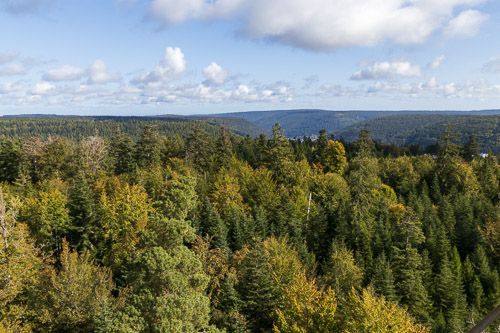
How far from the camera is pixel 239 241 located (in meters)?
52.7

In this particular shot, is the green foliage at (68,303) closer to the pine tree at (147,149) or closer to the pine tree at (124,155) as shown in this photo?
the pine tree at (124,155)

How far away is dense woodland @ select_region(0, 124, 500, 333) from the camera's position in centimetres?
2270

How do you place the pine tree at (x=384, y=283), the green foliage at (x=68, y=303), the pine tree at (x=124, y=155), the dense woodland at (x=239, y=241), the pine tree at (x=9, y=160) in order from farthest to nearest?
the pine tree at (x=124, y=155) < the pine tree at (x=9, y=160) < the pine tree at (x=384, y=283) < the green foliage at (x=68, y=303) < the dense woodland at (x=239, y=241)

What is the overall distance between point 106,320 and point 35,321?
12974mm

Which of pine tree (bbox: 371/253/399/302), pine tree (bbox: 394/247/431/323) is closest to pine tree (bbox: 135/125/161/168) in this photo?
pine tree (bbox: 371/253/399/302)

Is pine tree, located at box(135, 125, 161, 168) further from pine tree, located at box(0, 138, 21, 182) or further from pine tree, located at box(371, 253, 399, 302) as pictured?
pine tree, located at box(371, 253, 399, 302)

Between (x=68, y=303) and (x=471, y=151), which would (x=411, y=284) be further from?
(x=471, y=151)

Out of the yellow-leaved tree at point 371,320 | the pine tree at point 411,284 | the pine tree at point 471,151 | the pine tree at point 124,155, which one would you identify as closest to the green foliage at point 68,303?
the yellow-leaved tree at point 371,320

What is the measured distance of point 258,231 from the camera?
55.7m

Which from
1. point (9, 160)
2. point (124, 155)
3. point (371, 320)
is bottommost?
point (371, 320)

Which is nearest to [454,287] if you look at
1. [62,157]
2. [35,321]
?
[35,321]

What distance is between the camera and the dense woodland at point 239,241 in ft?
74.5

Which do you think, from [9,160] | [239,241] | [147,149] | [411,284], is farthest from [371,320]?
[9,160]

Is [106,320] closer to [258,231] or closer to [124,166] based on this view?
[258,231]
